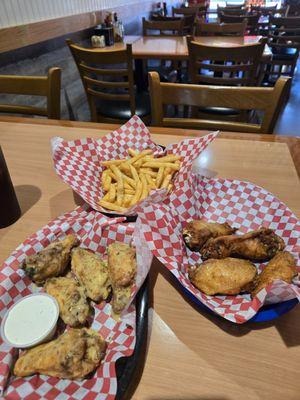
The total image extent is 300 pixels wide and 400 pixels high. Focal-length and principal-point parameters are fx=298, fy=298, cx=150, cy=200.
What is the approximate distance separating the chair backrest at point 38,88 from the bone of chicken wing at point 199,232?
1.26m

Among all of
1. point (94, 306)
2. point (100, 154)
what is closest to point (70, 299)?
point (94, 306)

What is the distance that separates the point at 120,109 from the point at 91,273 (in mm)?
2149

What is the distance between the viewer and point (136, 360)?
1.84ft

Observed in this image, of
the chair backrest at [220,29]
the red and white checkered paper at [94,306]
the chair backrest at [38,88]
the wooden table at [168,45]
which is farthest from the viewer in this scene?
the chair backrest at [220,29]

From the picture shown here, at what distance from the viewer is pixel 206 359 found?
1.94 ft

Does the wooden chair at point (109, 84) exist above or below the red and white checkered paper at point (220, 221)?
below

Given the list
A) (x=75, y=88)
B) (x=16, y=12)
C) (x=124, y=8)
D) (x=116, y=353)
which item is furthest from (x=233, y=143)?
(x=124, y=8)

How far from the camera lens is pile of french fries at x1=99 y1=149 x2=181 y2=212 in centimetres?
94

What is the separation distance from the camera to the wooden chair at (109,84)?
7.14 ft

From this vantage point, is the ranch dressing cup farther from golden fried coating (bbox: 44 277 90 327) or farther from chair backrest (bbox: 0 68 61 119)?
chair backrest (bbox: 0 68 61 119)

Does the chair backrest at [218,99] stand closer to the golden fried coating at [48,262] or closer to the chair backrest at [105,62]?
the chair backrest at [105,62]

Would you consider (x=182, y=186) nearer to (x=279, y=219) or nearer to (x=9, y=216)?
(x=279, y=219)

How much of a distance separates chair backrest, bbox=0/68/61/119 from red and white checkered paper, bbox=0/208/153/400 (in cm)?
101

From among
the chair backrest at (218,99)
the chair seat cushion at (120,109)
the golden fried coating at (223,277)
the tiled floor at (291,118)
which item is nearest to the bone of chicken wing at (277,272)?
the golden fried coating at (223,277)
